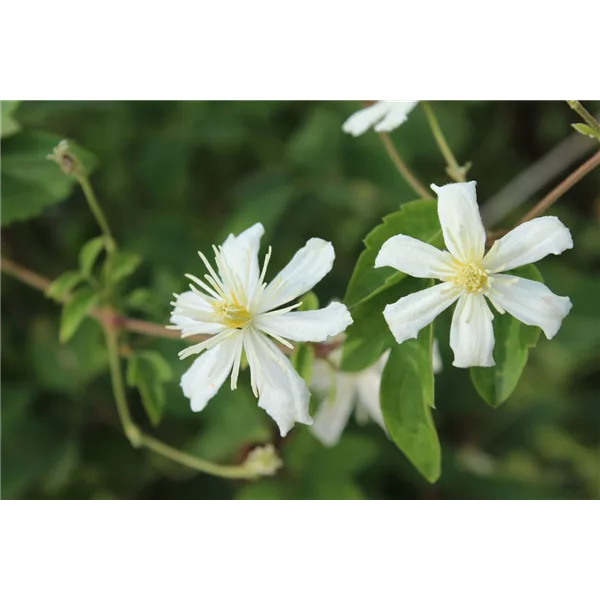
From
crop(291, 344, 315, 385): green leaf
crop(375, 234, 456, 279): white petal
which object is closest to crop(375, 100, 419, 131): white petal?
crop(375, 234, 456, 279): white petal

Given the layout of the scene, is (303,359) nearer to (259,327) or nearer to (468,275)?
(259,327)

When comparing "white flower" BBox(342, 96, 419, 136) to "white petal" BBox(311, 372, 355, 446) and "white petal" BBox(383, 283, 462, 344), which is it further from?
"white petal" BBox(311, 372, 355, 446)

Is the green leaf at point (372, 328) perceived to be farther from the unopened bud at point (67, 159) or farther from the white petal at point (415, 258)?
the unopened bud at point (67, 159)

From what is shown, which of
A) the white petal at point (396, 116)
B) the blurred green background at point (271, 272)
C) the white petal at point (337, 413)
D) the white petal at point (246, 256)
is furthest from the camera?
the blurred green background at point (271, 272)

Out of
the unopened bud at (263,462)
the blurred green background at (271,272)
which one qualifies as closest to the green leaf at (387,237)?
the unopened bud at (263,462)

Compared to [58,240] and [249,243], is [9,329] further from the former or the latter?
[249,243]

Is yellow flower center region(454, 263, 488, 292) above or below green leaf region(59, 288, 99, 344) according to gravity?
below

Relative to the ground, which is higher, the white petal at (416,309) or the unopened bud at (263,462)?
the white petal at (416,309)
